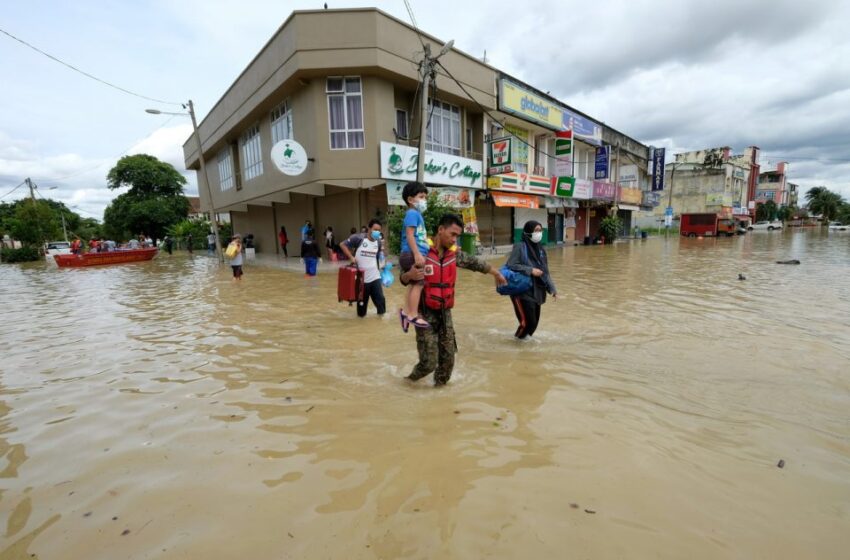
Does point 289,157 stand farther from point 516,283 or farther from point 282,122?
point 516,283

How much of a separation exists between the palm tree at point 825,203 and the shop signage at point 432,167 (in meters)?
90.4

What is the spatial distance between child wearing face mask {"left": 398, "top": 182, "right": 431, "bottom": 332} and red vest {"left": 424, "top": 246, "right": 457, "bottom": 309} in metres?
0.07

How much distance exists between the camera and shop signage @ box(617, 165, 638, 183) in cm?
3384

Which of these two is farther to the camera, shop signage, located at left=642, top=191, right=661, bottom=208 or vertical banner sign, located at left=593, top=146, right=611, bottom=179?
shop signage, located at left=642, top=191, right=661, bottom=208

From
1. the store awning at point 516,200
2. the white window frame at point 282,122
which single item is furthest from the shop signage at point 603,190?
the white window frame at point 282,122

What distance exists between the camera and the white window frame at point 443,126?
17219mm

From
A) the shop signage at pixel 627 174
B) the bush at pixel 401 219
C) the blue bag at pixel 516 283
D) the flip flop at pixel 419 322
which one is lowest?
the flip flop at pixel 419 322

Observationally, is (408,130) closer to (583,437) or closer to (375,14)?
(375,14)

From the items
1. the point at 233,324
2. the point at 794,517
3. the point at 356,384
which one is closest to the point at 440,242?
the point at 356,384

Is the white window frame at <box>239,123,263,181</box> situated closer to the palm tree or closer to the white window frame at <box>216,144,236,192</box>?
the white window frame at <box>216,144,236,192</box>

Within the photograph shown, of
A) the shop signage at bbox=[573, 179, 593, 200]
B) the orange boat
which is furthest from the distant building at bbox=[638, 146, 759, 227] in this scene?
the orange boat

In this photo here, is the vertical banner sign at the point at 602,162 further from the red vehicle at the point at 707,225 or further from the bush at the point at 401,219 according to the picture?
the red vehicle at the point at 707,225

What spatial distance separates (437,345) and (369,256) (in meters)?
3.13

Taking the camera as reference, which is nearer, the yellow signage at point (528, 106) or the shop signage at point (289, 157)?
the shop signage at point (289, 157)
